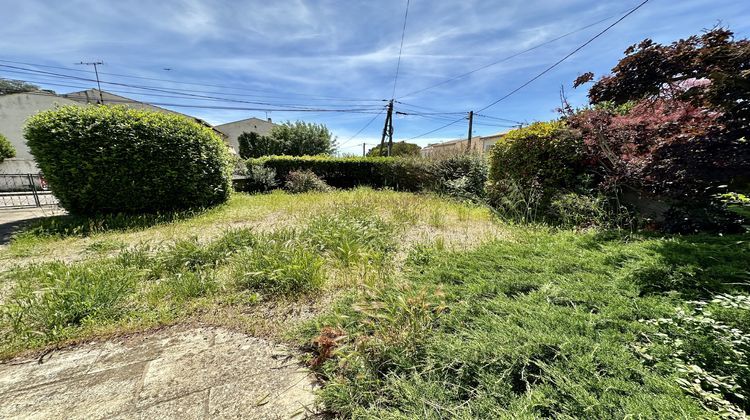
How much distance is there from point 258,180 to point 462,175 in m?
7.56

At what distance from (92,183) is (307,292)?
227 inches

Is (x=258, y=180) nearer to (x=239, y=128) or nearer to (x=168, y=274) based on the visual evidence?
(x=168, y=274)

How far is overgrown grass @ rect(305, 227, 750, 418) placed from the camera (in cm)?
118

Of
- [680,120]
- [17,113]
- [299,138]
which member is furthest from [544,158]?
[17,113]

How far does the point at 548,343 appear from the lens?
4.79ft

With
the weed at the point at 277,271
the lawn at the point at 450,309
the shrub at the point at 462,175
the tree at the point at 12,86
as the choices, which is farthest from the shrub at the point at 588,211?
the tree at the point at 12,86

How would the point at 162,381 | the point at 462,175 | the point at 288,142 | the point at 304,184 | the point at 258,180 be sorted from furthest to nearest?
the point at 288,142, the point at 258,180, the point at 304,184, the point at 462,175, the point at 162,381

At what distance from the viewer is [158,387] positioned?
5.36ft

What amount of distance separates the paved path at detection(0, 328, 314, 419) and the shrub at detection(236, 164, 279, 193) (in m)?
9.19

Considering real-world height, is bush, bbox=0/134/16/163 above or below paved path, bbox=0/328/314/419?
above

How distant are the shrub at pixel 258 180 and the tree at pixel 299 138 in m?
10.9

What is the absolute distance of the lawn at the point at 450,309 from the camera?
49.4 inches

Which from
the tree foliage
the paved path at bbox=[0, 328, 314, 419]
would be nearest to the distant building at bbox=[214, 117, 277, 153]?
the tree foliage

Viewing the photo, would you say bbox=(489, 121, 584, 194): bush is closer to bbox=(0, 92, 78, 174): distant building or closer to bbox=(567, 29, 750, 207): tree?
bbox=(567, 29, 750, 207): tree
